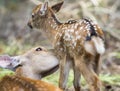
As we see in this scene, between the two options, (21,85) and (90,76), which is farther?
(90,76)

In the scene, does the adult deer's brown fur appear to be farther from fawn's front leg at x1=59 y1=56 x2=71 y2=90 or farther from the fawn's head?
the fawn's head

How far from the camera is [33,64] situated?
359 inches

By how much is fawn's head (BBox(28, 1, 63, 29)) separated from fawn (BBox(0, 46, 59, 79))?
103 cm

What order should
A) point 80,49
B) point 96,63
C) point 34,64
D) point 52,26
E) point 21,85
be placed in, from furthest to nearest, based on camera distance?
point 52,26, point 34,64, point 96,63, point 80,49, point 21,85

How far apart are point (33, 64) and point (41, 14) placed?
132 cm

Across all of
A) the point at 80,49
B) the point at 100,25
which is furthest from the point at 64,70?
the point at 100,25

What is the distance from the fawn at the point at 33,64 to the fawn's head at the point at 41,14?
103 cm

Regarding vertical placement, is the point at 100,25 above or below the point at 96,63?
above

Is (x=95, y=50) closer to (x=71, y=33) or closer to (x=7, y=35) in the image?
(x=71, y=33)

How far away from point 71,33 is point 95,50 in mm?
584

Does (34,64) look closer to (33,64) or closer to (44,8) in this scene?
(33,64)

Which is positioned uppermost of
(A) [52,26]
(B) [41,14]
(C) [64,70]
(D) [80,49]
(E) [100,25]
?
(E) [100,25]

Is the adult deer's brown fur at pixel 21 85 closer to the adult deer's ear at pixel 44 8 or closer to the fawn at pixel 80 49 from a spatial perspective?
the fawn at pixel 80 49

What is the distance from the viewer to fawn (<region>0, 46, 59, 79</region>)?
903cm
